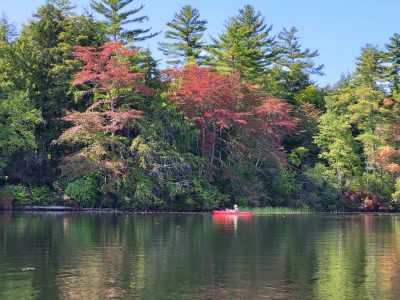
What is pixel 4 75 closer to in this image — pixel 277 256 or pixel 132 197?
pixel 132 197

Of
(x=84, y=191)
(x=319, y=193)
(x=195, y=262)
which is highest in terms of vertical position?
(x=84, y=191)

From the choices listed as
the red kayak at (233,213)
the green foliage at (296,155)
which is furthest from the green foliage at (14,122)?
the green foliage at (296,155)

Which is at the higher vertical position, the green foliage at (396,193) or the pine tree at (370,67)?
the pine tree at (370,67)

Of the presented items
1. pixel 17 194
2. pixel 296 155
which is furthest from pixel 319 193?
pixel 17 194

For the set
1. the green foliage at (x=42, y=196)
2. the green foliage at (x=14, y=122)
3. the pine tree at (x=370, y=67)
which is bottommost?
the green foliage at (x=42, y=196)

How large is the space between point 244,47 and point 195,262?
45.2 m

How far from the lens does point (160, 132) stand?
47.6 metres

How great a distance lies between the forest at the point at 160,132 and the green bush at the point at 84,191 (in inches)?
3.5

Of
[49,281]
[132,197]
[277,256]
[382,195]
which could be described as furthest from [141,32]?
[49,281]

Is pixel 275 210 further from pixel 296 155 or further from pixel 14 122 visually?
pixel 14 122

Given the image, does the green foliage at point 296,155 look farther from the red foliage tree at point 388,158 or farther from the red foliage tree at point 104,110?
the red foliage tree at point 104,110

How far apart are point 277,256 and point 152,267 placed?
503 centimetres

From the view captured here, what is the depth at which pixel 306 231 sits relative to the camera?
32.2 m

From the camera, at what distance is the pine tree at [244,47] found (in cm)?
5944
